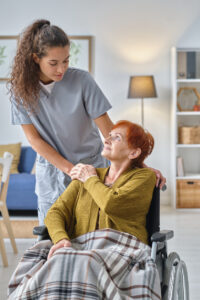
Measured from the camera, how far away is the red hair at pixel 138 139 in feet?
6.59

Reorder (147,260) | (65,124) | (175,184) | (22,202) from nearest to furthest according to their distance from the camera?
(147,260) < (65,124) < (22,202) < (175,184)

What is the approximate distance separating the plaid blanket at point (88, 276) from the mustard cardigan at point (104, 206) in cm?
16

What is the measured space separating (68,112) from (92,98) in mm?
119

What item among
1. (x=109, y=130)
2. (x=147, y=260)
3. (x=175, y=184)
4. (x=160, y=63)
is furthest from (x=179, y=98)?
(x=147, y=260)

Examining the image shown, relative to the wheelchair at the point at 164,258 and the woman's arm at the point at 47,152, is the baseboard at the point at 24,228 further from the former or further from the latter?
the wheelchair at the point at 164,258

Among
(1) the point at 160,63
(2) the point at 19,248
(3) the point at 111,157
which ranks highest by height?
(1) the point at 160,63

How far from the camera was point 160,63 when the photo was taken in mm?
6160

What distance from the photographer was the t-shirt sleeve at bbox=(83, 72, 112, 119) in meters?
2.14

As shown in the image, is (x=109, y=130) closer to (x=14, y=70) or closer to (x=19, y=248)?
(x=14, y=70)

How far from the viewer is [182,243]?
13.6ft

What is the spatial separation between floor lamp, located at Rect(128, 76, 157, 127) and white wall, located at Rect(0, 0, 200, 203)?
0.33 meters

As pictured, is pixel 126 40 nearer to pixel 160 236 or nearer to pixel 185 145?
pixel 185 145

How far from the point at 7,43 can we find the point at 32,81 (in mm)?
4377

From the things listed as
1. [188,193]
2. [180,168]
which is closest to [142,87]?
[180,168]
